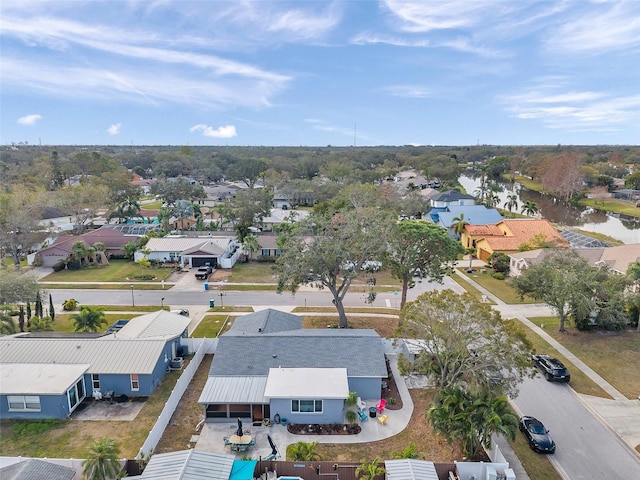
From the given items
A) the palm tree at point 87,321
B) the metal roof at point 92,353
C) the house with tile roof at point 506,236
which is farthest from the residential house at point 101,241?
the house with tile roof at point 506,236

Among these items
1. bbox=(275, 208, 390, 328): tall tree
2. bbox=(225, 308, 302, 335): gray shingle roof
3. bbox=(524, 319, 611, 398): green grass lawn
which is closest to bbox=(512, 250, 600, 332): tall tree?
bbox=(524, 319, 611, 398): green grass lawn

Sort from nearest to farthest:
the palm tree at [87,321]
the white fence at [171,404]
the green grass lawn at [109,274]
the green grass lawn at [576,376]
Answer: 1. the white fence at [171,404]
2. the green grass lawn at [576,376]
3. the palm tree at [87,321]
4. the green grass lawn at [109,274]

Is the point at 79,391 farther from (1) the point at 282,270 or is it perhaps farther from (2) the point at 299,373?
(1) the point at 282,270

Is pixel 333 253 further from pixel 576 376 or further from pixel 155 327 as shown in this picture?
pixel 576 376

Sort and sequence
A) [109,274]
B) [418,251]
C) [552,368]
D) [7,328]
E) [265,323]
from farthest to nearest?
[109,274], [418,251], [7,328], [265,323], [552,368]

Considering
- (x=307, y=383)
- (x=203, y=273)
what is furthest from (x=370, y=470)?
(x=203, y=273)

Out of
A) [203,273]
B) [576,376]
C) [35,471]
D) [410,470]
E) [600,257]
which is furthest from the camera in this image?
[203,273]

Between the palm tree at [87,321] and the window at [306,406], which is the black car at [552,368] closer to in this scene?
the window at [306,406]
